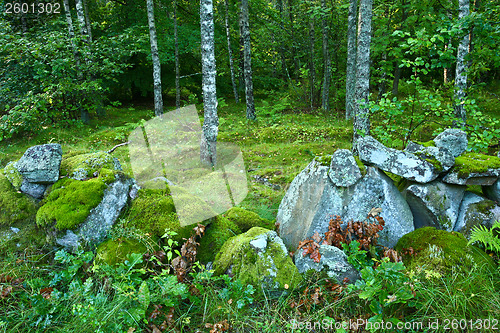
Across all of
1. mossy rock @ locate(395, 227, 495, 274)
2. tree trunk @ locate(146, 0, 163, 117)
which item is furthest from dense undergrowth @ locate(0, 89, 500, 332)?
tree trunk @ locate(146, 0, 163, 117)

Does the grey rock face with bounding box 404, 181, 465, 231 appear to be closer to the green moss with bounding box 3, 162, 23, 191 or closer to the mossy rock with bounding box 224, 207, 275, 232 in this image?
the mossy rock with bounding box 224, 207, 275, 232

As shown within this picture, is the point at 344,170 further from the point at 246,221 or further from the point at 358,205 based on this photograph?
the point at 246,221

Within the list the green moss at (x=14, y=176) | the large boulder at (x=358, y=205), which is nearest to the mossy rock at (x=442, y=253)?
the large boulder at (x=358, y=205)

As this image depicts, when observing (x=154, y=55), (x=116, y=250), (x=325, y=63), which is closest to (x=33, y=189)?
(x=116, y=250)

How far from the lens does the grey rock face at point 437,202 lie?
157 inches

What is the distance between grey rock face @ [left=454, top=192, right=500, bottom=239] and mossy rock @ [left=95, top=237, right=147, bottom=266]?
13.8 feet

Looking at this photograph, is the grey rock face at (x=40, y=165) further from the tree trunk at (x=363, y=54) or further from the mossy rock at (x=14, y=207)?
the tree trunk at (x=363, y=54)

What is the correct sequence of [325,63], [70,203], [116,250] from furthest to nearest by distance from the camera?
[325,63]
[70,203]
[116,250]

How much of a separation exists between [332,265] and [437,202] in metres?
1.85

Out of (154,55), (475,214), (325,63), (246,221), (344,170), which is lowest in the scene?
(246,221)

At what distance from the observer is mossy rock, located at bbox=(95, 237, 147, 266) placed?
3455 millimetres

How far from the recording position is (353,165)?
4.02 m

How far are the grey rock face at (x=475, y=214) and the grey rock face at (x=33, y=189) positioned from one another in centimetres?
588

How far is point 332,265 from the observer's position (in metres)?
3.43
